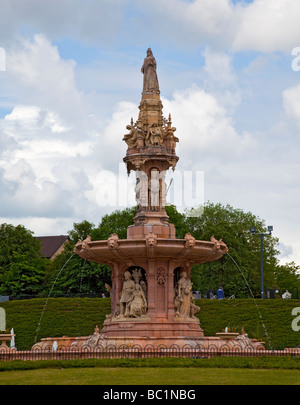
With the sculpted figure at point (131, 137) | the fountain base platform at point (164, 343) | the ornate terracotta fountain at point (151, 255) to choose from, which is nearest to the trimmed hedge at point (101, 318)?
the ornate terracotta fountain at point (151, 255)

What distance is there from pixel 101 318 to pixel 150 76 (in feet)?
66.2

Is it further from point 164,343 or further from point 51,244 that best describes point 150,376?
point 51,244

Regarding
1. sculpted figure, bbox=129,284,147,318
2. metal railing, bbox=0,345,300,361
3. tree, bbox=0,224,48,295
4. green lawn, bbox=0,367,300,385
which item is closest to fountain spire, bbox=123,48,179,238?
sculpted figure, bbox=129,284,147,318

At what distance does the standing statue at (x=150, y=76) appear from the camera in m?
34.6

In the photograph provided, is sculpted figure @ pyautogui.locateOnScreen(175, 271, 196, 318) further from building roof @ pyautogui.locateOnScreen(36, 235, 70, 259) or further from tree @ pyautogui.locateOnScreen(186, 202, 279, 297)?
building roof @ pyautogui.locateOnScreen(36, 235, 70, 259)

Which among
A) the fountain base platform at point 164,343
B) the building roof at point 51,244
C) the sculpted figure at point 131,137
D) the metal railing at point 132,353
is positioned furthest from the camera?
the building roof at point 51,244

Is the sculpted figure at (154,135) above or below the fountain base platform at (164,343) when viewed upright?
above

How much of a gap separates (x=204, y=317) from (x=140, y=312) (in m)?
19.5

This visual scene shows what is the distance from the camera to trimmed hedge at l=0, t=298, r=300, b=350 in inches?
1870

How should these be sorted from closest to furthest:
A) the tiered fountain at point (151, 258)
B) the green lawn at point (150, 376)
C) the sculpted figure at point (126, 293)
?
the green lawn at point (150, 376), the tiered fountain at point (151, 258), the sculpted figure at point (126, 293)

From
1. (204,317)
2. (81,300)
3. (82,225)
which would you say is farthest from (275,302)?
(82,225)

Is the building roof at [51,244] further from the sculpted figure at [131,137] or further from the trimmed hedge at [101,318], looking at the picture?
the sculpted figure at [131,137]

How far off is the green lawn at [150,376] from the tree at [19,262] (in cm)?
6506

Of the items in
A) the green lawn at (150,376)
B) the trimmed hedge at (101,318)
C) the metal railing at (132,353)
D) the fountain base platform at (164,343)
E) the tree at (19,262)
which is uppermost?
the tree at (19,262)
